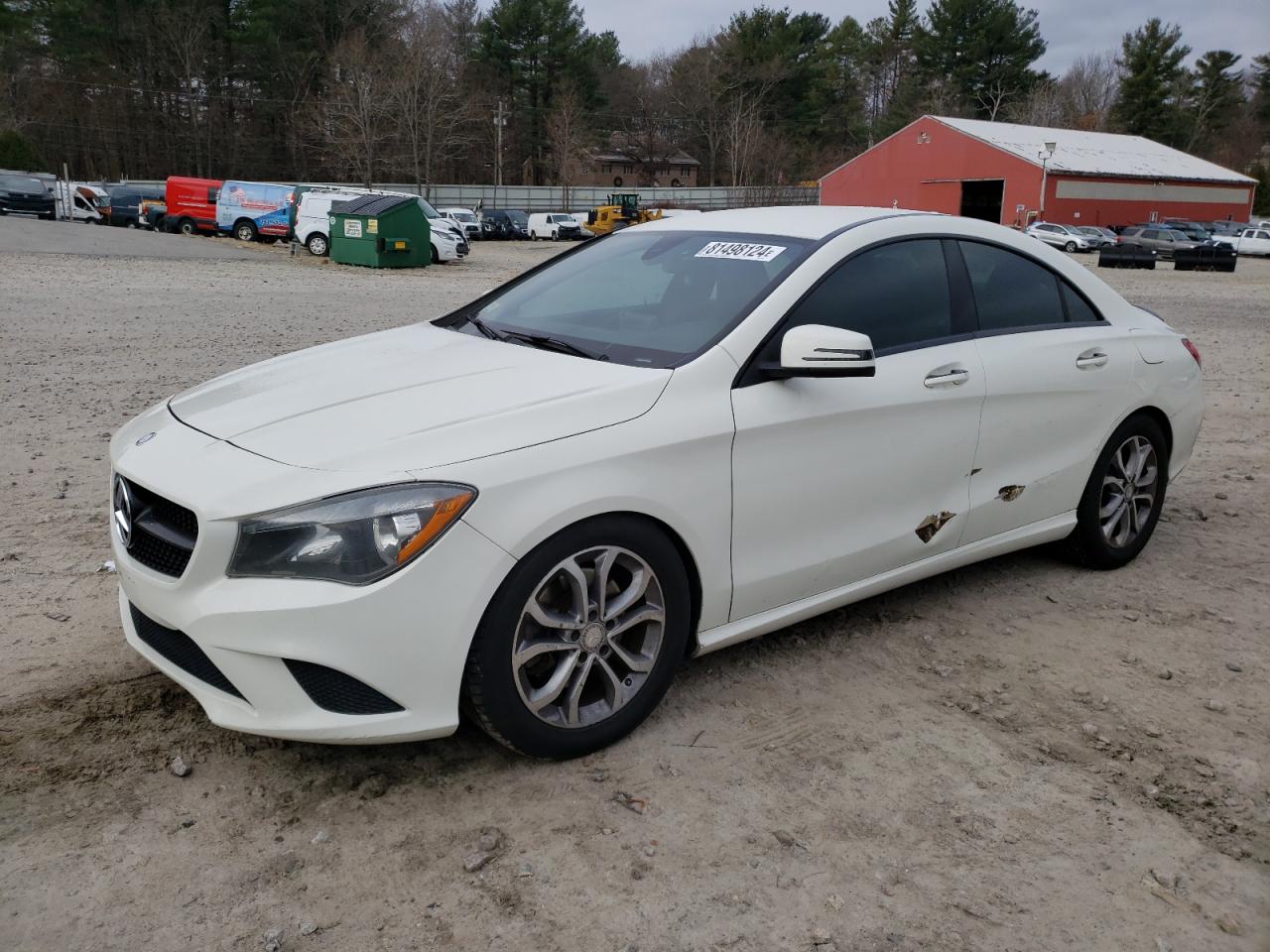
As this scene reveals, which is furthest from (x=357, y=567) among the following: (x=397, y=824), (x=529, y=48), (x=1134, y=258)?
(x=529, y=48)

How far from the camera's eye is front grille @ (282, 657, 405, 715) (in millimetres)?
2646

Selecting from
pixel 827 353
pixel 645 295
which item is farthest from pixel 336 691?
pixel 645 295

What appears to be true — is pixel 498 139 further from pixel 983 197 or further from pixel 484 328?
pixel 484 328

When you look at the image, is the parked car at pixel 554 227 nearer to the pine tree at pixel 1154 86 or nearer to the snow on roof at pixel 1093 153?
the snow on roof at pixel 1093 153

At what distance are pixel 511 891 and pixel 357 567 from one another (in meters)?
0.86

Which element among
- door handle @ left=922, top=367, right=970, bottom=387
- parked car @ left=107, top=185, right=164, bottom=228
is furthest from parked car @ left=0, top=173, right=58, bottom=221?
door handle @ left=922, top=367, right=970, bottom=387

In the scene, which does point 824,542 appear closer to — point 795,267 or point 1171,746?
point 795,267

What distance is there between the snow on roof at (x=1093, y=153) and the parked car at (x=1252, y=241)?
1006cm

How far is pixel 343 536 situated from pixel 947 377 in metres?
2.28

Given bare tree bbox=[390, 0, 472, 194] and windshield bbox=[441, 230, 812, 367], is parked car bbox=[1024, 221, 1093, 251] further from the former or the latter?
windshield bbox=[441, 230, 812, 367]

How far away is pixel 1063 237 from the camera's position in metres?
44.4

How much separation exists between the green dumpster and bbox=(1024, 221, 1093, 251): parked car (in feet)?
90.3

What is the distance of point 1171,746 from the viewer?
3.30 metres

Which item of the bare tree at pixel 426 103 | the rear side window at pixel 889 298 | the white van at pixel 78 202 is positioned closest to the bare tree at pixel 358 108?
the bare tree at pixel 426 103
